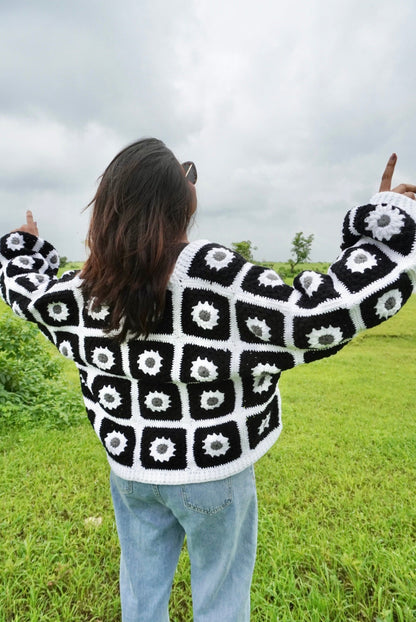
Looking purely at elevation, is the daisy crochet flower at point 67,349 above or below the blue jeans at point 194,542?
above

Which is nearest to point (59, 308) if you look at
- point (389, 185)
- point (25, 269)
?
point (25, 269)

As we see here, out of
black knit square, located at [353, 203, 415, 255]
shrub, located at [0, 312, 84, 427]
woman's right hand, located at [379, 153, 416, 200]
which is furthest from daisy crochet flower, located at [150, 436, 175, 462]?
shrub, located at [0, 312, 84, 427]

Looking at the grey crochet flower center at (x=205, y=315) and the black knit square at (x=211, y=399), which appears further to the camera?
the black knit square at (x=211, y=399)

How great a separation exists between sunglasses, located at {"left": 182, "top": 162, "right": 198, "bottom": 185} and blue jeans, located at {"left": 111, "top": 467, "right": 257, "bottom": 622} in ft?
3.00

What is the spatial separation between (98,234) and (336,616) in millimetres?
1962

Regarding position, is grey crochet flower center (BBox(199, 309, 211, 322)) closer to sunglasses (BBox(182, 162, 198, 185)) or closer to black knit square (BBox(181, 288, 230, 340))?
black knit square (BBox(181, 288, 230, 340))

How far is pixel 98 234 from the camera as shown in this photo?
1100 millimetres

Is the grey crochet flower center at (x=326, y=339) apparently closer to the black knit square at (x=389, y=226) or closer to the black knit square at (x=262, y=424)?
the black knit square at (x=389, y=226)

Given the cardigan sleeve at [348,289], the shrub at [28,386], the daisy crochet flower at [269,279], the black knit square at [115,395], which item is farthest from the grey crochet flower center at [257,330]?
the shrub at [28,386]

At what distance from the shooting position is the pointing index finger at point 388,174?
44.5 inches

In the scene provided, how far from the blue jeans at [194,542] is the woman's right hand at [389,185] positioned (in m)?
0.92

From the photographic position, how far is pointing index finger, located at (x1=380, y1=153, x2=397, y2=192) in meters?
1.13

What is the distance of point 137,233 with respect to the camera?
1051 millimetres

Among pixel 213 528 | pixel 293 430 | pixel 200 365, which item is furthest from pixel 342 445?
pixel 200 365
